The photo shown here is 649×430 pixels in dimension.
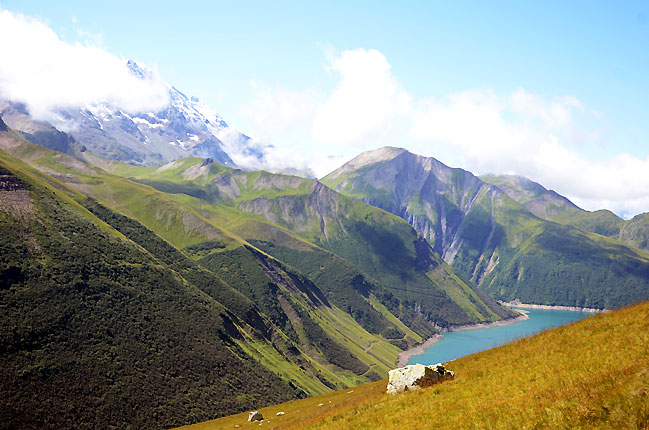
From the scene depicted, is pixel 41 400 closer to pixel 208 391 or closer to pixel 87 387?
pixel 87 387

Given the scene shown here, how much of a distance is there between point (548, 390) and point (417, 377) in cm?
1420

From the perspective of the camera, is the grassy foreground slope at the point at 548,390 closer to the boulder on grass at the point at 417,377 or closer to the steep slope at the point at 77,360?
the boulder on grass at the point at 417,377

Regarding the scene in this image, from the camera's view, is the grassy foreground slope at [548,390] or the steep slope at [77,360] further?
the steep slope at [77,360]

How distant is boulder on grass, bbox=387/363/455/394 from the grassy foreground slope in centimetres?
153

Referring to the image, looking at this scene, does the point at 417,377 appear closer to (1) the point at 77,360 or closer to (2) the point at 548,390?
(2) the point at 548,390

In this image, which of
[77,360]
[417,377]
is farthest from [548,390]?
[77,360]

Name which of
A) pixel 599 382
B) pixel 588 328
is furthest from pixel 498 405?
pixel 588 328

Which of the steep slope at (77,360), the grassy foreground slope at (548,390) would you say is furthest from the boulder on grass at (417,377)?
the steep slope at (77,360)

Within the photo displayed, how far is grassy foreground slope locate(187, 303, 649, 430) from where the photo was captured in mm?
19250

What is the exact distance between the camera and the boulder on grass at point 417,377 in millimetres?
37469

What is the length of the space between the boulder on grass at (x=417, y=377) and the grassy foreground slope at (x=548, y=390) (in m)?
1.53

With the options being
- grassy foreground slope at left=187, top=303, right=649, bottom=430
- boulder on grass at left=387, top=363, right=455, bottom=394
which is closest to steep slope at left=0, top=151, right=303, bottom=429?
boulder on grass at left=387, top=363, right=455, bottom=394

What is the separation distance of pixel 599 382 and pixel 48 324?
186m

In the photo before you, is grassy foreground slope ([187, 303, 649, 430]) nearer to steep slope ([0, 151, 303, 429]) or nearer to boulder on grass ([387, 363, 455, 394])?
boulder on grass ([387, 363, 455, 394])
